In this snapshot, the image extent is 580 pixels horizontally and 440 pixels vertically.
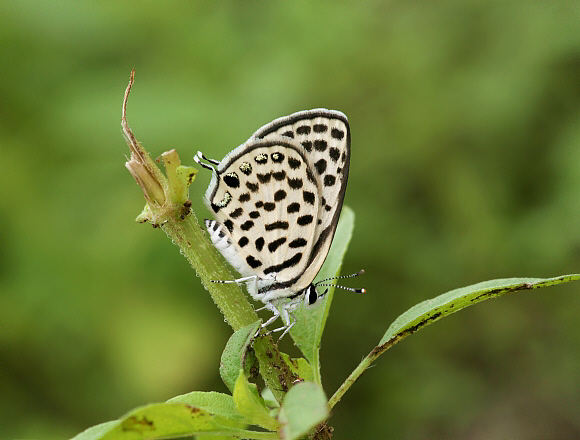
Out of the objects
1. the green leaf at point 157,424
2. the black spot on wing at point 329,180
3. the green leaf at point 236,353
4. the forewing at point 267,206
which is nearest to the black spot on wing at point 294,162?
the forewing at point 267,206

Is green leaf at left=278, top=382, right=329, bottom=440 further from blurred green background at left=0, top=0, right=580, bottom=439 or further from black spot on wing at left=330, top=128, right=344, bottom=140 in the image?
blurred green background at left=0, top=0, right=580, bottom=439

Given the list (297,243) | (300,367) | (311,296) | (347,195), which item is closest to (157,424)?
(300,367)

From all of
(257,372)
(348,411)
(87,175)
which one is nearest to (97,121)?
(87,175)

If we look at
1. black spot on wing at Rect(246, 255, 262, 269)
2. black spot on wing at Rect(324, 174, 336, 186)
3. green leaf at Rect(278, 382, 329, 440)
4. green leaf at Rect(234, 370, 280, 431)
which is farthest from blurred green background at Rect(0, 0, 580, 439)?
green leaf at Rect(278, 382, 329, 440)

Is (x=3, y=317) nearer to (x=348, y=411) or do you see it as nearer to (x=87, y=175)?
(x=87, y=175)

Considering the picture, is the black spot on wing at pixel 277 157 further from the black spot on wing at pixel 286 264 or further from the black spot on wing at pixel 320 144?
the black spot on wing at pixel 286 264
